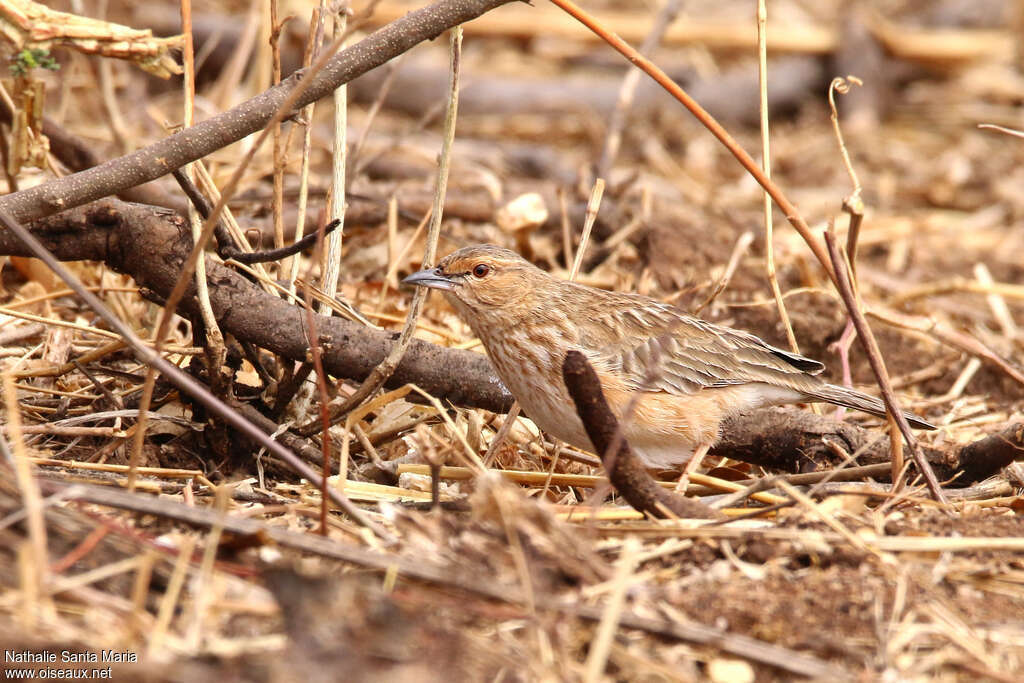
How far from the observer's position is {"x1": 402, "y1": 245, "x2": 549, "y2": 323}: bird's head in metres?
4.84

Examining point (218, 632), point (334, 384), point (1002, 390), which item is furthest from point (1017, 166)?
point (218, 632)

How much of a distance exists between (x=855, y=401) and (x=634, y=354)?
94cm

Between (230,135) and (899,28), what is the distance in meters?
9.90

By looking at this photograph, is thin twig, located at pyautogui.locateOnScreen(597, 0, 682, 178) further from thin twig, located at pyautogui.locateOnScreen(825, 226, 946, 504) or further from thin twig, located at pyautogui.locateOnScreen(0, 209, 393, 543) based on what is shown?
thin twig, located at pyautogui.locateOnScreen(0, 209, 393, 543)

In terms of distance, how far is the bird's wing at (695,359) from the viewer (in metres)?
4.71

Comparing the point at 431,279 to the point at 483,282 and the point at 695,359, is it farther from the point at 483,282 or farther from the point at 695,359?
the point at 695,359

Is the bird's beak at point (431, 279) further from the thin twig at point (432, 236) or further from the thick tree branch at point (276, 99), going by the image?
the thick tree branch at point (276, 99)

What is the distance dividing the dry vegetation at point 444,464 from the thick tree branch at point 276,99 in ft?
1.12

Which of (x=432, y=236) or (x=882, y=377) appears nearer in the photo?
(x=882, y=377)

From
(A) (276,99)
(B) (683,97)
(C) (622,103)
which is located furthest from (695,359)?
(C) (622,103)

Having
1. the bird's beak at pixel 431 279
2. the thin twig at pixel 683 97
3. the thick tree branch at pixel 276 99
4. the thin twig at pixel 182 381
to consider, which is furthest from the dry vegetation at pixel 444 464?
the thin twig at pixel 683 97

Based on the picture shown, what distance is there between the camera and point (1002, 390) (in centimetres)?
620

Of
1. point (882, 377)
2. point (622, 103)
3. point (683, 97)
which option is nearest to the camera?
point (683, 97)

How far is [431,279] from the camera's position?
185 inches
